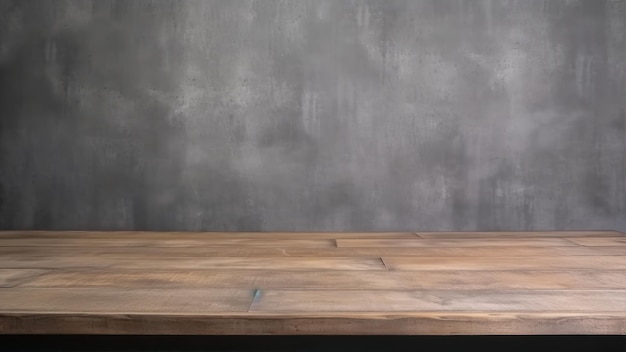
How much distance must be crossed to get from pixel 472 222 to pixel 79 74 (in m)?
1.98

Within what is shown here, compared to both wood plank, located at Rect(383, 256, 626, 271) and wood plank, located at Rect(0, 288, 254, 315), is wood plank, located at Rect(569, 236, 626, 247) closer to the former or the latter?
wood plank, located at Rect(383, 256, 626, 271)

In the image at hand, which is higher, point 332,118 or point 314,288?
point 332,118

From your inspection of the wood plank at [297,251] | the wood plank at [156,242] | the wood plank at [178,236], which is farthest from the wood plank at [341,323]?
the wood plank at [178,236]

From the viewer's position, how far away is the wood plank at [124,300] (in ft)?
2.64

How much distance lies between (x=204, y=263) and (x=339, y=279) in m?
0.35

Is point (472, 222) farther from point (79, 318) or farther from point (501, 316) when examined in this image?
point (79, 318)

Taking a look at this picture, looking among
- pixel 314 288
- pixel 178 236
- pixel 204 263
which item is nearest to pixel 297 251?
pixel 204 263

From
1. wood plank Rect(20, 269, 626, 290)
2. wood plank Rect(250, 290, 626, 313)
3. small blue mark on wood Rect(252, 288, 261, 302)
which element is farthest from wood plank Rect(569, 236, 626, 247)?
small blue mark on wood Rect(252, 288, 261, 302)

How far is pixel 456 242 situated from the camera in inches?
60.6

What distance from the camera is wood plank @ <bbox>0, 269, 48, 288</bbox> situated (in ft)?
3.19

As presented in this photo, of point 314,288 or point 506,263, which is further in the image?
point 506,263

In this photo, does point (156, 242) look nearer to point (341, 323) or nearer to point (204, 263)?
point (204, 263)

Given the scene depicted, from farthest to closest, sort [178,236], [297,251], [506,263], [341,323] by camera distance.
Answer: [178,236] → [297,251] → [506,263] → [341,323]

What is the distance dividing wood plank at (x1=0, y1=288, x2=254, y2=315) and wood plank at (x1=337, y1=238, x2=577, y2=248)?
635 mm
